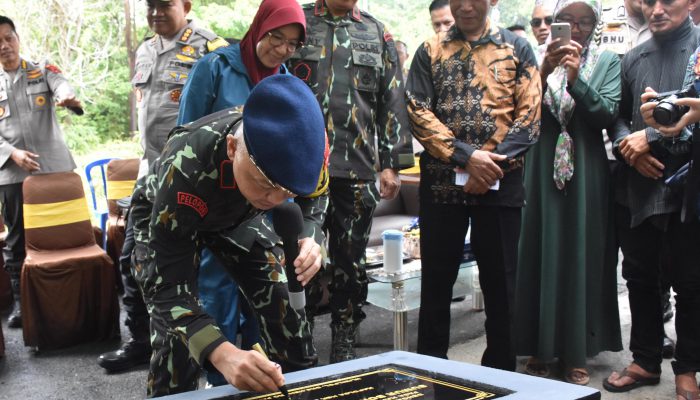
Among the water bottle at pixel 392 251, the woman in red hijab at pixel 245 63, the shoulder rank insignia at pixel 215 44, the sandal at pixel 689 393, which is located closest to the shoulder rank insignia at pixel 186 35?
the shoulder rank insignia at pixel 215 44

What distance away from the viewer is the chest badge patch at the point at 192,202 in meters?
1.81

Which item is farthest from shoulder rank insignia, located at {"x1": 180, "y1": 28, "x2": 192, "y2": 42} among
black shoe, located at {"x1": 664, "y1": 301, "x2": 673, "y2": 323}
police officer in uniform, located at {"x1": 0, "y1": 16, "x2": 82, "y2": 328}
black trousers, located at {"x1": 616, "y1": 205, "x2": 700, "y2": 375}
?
black shoe, located at {"x1": 664, "y1": 301, "x2": 673, "y2": 323}

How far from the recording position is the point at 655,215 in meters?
3.05

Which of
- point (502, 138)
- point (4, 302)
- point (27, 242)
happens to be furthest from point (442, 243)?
point (4, 302)

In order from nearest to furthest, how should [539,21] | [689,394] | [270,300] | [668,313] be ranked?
[270,300] → [689,394] → [539,21] → [668,313]

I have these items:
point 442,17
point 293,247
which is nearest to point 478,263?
→ point 293,247

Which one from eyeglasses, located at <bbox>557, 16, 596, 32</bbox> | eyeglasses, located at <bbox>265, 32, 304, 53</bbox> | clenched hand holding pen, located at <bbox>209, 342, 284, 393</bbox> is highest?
eyeglasses, located at <bbox>557, 16, 596, 32</bbox>

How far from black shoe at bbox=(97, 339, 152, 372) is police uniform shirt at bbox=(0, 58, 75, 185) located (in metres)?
1.48

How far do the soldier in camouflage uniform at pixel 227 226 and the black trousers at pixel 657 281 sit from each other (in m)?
1.60

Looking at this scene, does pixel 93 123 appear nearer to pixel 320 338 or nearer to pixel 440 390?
pixel 320 338

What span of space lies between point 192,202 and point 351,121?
151 cm

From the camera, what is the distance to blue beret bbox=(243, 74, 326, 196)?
1560 millimetres

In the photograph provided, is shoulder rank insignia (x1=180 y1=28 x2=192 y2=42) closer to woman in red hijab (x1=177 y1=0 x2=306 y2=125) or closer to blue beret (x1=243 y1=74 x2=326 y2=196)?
woman in red hijab (x1=177 y1=0 x2=306 y2=125)

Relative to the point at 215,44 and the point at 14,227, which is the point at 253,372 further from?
the point at 14,227
